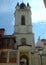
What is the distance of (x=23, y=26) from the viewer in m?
46.2

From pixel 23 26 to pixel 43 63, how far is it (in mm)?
11220

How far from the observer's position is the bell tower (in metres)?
44.3

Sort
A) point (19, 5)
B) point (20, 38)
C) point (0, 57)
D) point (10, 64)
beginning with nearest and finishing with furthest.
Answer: point (10, 64), point (0, 57), point (20, 38), point (19, 5)

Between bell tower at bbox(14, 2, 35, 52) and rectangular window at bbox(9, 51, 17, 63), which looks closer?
rectangular window at bbox(9, 51, 17, 63)

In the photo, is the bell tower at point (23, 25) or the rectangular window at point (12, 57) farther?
the bell tower at point (23, 25)

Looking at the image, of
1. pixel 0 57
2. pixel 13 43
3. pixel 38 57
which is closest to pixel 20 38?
pixel 13 43

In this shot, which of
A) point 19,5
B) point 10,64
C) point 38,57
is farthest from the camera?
point 19,5

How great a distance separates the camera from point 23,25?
46.2m

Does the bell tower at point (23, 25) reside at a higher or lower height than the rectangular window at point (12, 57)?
higher

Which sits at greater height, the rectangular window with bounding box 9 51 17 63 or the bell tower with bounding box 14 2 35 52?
the bell tower with bounding box 14 2 35 52

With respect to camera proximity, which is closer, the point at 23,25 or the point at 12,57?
the point at 12,57

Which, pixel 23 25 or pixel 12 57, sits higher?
pixel 23 25

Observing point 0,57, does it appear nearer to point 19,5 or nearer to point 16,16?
point 16,16

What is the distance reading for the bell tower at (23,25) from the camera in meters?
44.3
